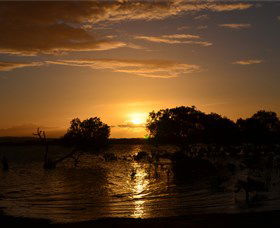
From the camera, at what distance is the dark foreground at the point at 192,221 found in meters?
18.7

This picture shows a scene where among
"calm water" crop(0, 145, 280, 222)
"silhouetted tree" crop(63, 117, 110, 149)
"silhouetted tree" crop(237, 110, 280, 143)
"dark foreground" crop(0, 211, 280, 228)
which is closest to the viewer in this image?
"dark foreground" crop(0, 211, 280, 228)

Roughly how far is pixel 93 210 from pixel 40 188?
15096 mm

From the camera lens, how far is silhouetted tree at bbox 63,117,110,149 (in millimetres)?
66375

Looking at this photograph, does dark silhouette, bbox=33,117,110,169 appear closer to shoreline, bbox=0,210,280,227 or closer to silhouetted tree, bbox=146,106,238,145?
silhouetted tree, bbox=146,106,238,145

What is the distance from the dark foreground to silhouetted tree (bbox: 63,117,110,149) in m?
44.8

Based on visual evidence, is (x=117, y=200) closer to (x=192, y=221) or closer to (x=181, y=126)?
(x=192, y=221)

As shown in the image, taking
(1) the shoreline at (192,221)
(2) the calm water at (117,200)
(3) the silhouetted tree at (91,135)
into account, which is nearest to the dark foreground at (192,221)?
(1) the shoreline at (192,221)

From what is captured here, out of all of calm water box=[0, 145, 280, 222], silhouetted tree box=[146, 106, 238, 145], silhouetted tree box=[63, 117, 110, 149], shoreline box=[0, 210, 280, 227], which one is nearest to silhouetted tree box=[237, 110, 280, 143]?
silhouetted tree box=[146, 106, 238, 145]

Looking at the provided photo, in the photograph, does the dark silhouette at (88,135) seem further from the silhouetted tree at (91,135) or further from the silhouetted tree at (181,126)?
the silhouetted tree at (181,126)

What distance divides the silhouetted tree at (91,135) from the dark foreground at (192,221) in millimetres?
44834

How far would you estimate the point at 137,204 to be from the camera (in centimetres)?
2784

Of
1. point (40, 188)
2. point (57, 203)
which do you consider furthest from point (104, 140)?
point (57, 203)

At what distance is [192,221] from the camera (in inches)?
767

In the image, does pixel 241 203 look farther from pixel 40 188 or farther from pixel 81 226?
pixel 40 188
